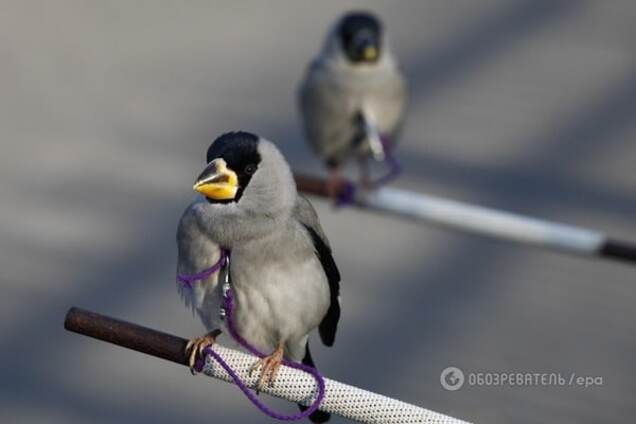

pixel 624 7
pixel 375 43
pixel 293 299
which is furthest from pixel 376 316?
pixel 624 7

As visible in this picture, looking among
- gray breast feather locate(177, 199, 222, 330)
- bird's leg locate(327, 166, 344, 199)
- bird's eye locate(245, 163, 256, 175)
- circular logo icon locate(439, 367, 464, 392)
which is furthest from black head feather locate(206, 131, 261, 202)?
circular logo icon locate(439, 367, 464, 392)

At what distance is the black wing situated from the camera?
6.70 ft

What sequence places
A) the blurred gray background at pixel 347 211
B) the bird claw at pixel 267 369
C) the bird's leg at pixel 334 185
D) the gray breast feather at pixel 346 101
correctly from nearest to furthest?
the bird claw at pixel 267 369, the bird's leg at pixel 334 185, the gray breast feather at pixel 346 101, the blurred gray background at pixel 347 211

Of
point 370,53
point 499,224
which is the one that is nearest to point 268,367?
point 499,224

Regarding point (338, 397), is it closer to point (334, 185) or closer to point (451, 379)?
point (334, 185)

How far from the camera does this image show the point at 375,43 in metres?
3.45

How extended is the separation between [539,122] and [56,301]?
2053 mm

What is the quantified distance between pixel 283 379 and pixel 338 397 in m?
0.09

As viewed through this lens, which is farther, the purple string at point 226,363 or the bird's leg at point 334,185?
the bird's leg at point 334,185

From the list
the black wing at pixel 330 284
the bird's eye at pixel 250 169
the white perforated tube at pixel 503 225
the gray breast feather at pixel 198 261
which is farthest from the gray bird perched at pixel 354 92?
the bird's eye at pixel 250 169

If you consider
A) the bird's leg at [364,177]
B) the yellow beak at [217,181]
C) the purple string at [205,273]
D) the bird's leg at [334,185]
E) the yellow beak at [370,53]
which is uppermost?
the yellow beak at [217,181]

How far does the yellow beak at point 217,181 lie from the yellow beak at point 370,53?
5.25 ft

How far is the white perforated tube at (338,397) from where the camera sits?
72.7 inches

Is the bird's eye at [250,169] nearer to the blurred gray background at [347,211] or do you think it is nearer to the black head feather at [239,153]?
the black head feather at [239,153]
